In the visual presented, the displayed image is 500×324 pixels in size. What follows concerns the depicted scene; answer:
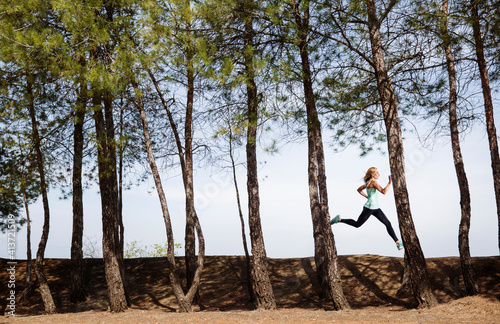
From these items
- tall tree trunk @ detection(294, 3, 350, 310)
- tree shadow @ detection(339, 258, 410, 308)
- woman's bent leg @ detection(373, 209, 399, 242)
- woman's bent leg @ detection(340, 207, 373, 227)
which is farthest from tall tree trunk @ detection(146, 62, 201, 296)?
tree shadow @ detection(339, 258, 410, 308)

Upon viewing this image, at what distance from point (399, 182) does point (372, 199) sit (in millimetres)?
746

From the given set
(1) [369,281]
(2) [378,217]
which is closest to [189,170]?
(2) [378,217]

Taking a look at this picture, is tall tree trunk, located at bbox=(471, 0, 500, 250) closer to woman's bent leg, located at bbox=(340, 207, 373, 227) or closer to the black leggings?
the black leggings

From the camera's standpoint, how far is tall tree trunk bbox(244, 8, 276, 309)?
422 inches

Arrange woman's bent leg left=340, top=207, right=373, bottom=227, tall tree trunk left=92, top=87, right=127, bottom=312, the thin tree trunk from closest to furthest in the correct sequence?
woman's bent leg left=340, top=207, right=373, bottom=227, tall tree trunk left=92, top=87, right=127, bottom=312, the thin tree trunk

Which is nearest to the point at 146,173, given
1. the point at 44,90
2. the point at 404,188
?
the point at 44,90

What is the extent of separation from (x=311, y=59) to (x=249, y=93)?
189cm

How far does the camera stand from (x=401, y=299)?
41.4 ft

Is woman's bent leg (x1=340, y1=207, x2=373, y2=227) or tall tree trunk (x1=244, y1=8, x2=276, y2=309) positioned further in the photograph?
tall tree trunk (x1=244, y1=8, x2=276, y2=309)

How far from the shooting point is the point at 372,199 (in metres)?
10.1

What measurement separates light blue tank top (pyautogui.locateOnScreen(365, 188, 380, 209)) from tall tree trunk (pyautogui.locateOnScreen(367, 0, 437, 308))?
1.54 feet

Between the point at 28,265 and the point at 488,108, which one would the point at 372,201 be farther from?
the point at 28,265

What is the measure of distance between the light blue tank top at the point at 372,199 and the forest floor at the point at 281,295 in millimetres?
2449

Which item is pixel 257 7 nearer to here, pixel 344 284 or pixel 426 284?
pixel 426 284
